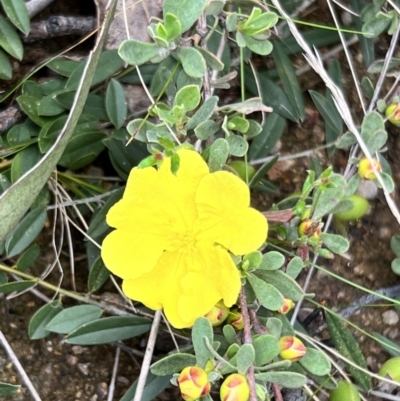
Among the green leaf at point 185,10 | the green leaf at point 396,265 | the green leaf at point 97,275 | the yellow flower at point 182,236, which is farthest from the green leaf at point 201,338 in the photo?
the green leaf at point 396,265

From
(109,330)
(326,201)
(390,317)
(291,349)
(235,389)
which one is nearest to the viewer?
(235,389)

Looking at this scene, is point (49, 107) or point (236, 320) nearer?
point (236, 320)

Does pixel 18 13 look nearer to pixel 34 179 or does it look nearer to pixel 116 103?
pixel 116 103

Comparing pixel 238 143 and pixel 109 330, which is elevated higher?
pixel 238 143

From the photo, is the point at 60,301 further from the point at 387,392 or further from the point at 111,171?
the point at 387,392

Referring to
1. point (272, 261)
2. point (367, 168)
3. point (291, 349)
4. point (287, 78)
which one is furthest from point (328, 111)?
point (291, 349)

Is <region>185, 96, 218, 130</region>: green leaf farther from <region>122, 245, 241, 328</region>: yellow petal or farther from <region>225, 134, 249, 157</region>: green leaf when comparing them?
<region>122, 245, 241, 328</region>: yellow petal

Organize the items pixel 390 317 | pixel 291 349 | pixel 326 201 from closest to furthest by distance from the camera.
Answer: pixel 291 349 < pixel 326 201 < pixel 390 317

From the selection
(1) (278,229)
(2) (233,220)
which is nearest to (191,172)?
(2) (233,220)
